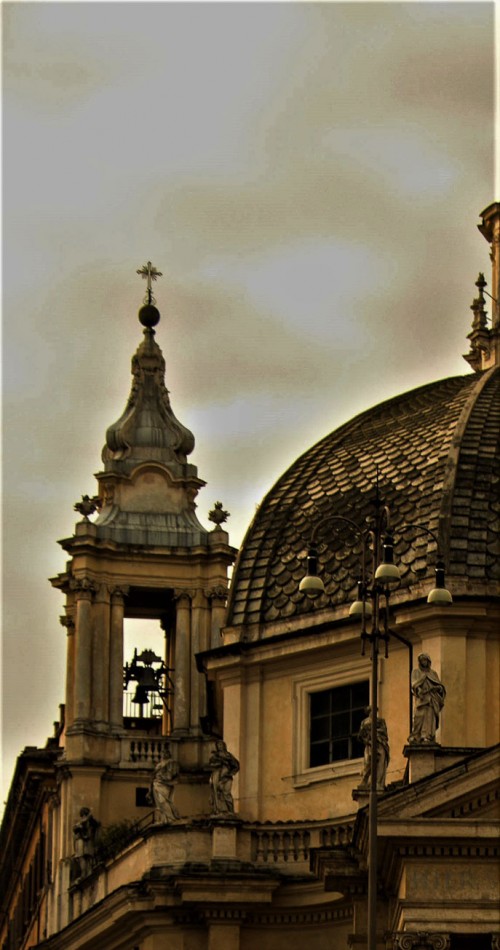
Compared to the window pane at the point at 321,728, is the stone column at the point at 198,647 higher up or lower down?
higher up

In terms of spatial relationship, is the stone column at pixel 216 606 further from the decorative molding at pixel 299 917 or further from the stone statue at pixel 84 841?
the decorative molding at pixel 299 917

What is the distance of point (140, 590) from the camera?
7269 centimetres

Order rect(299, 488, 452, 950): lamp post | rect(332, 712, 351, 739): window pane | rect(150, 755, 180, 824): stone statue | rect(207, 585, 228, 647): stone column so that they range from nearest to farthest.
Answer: rect(299, 488, 452, 950): lamp post, rect(150, 755, 180, 824): stone statue, rect(332, 712, 351, 739): window pane, rect(207, 585, 228, 647): stone column

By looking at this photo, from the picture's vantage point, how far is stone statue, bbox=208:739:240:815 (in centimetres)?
5778

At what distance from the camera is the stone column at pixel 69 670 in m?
71.1

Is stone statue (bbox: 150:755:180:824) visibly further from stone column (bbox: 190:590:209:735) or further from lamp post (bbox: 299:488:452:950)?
stone column (bbox: 190:590:209:735)

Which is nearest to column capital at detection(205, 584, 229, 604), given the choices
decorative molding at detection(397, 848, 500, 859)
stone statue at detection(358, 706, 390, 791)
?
stone statue at detection(358, 706, 390, 791)

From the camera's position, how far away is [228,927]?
191ft

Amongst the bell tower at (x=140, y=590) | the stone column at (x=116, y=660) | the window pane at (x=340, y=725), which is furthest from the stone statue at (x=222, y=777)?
the stone column at (x=116, y=660)

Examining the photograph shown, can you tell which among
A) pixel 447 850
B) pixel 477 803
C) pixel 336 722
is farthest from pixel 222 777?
pixel 447 850

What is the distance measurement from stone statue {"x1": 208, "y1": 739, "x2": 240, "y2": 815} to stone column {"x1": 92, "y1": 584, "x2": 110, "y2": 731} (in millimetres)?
11851

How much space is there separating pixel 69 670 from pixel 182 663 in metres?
2.49

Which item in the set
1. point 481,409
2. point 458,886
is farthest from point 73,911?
point 458,886

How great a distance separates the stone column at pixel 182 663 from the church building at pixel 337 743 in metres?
0.71
